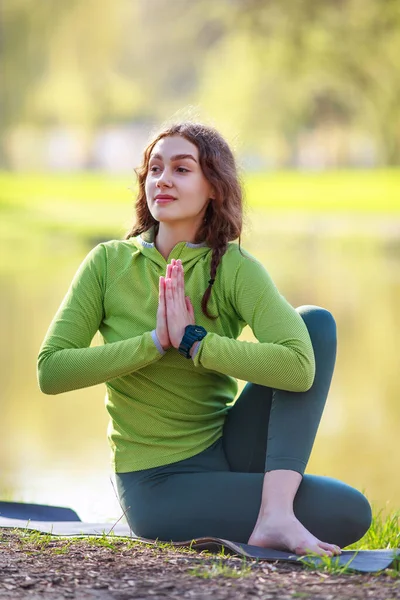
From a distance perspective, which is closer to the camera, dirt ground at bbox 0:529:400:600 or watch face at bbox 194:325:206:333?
dirt ground at bbox 0:529:400:600

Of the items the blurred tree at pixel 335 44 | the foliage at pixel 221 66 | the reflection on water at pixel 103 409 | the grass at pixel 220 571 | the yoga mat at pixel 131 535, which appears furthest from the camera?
the blurred tree at pixel 335 44

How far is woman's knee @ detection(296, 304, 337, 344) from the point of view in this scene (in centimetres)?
239

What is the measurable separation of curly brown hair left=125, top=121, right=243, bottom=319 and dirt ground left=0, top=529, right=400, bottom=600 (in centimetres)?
69

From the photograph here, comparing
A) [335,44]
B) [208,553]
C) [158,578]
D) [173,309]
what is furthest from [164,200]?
[335,44]

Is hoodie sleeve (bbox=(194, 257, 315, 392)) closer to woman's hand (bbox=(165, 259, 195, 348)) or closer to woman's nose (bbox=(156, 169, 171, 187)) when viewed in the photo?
woman's hand (bbox=(165, 259, 195, 348))

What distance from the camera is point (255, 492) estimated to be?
2287mm

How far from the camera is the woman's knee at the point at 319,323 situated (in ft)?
7.84

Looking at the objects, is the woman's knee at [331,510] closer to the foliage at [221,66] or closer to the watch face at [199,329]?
the watch face at [199,329]

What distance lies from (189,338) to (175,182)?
39cm

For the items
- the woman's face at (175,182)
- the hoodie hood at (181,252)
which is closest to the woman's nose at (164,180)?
the woman's face at (175,182)

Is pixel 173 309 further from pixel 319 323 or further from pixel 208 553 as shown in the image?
pixel 208 553

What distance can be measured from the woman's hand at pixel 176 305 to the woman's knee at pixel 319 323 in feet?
0.91

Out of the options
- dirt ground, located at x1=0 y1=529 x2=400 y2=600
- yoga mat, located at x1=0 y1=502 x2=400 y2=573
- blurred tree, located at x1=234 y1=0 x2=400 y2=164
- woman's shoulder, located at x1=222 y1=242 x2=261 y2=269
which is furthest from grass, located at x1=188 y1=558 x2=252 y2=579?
blurred tree, located at x1=234 y1=0 x2=400 y2=164

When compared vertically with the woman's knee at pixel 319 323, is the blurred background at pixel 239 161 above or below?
above
